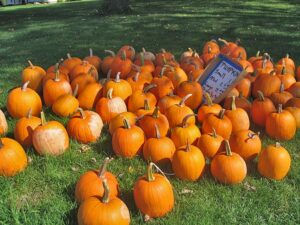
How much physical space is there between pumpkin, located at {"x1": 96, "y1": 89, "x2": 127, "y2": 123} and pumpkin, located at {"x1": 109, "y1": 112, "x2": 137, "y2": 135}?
0.32m

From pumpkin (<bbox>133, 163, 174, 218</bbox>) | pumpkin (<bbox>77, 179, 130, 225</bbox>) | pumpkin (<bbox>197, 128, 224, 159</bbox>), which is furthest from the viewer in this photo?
pumpkin (<bbox>197, 128, 224, 159</bbox>)

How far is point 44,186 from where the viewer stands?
3.90m

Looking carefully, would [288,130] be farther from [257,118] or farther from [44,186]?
[44,186]

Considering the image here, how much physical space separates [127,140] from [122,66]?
2.14 meters

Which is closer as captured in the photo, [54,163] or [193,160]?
[193,160]

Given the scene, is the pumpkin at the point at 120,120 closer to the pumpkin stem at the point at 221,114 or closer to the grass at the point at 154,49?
the grass at the point at 154,49

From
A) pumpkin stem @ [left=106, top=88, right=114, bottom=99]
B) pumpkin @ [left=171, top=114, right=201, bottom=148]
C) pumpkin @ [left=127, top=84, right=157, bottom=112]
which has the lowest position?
pumpkin @ [left=171, top=114, right=201, bottom=148]

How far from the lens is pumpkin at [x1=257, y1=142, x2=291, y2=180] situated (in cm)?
384

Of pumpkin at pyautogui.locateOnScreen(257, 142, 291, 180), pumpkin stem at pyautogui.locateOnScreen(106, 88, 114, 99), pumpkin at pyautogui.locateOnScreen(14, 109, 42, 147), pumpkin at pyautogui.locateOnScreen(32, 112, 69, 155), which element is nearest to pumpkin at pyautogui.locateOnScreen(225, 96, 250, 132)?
pumpkin at pyautogui.locateOnScreen(257, 142, 291, 180)

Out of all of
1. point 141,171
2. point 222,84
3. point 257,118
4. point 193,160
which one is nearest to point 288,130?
point 257,118

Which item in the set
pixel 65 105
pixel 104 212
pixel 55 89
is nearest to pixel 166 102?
pixel 65 105

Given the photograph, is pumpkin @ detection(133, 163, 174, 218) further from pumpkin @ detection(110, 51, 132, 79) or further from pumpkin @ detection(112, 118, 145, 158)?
pumpkin @ detection(110, 51, 132, 79)

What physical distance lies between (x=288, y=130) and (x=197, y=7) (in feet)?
42.0

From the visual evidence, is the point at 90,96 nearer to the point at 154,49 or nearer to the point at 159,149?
the point at 159,149
